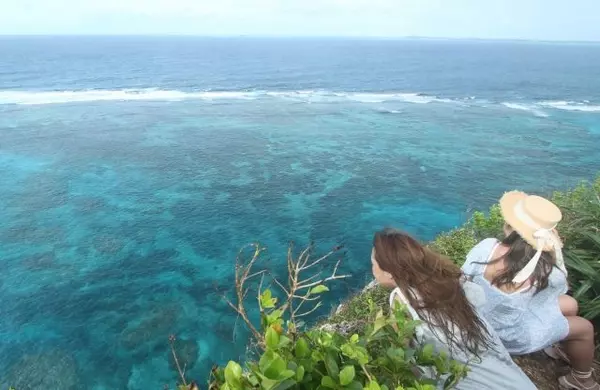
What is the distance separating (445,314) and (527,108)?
64004 millimetres

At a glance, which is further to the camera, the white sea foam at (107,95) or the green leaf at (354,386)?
the white sea foam at (107,95)

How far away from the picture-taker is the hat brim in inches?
169

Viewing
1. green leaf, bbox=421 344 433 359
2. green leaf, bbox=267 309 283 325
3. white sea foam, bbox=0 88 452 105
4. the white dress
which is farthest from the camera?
white sea foam, bbox=0 88 452 105

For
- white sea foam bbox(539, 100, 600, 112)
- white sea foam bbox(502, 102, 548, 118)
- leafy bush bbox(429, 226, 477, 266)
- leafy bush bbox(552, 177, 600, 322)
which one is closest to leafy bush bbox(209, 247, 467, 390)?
leafy bush bbox(552, 177, 600, 322)

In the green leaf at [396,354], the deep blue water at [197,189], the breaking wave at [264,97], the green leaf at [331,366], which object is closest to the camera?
the green leaf at [331,366]

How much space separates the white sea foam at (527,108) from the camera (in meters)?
55.6

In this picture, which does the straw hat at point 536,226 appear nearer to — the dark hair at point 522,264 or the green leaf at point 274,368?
the dark hair at point 522,264

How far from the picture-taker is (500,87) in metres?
78.8

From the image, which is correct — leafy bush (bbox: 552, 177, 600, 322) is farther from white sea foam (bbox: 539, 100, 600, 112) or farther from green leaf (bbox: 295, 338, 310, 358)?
white sea foam (bbox: 539, 100, 600, 112)

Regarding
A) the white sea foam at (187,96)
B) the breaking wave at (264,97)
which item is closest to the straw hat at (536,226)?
the breaking wave at (264,97)

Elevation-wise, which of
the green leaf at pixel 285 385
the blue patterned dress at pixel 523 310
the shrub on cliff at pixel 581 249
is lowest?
the shrub on cliff at pixel 581 249

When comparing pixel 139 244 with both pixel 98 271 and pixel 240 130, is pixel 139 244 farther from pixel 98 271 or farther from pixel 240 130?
pixel 240 130

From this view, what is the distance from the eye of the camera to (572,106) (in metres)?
61.1

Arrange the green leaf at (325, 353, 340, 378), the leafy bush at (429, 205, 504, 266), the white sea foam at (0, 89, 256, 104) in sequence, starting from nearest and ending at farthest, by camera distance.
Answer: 1. the green leaf at (325, 353, 340, 378)
2. the leafy bush at (429, 205, 504, 266)
3. the white sea foam at (0, 89, 256, 104)
